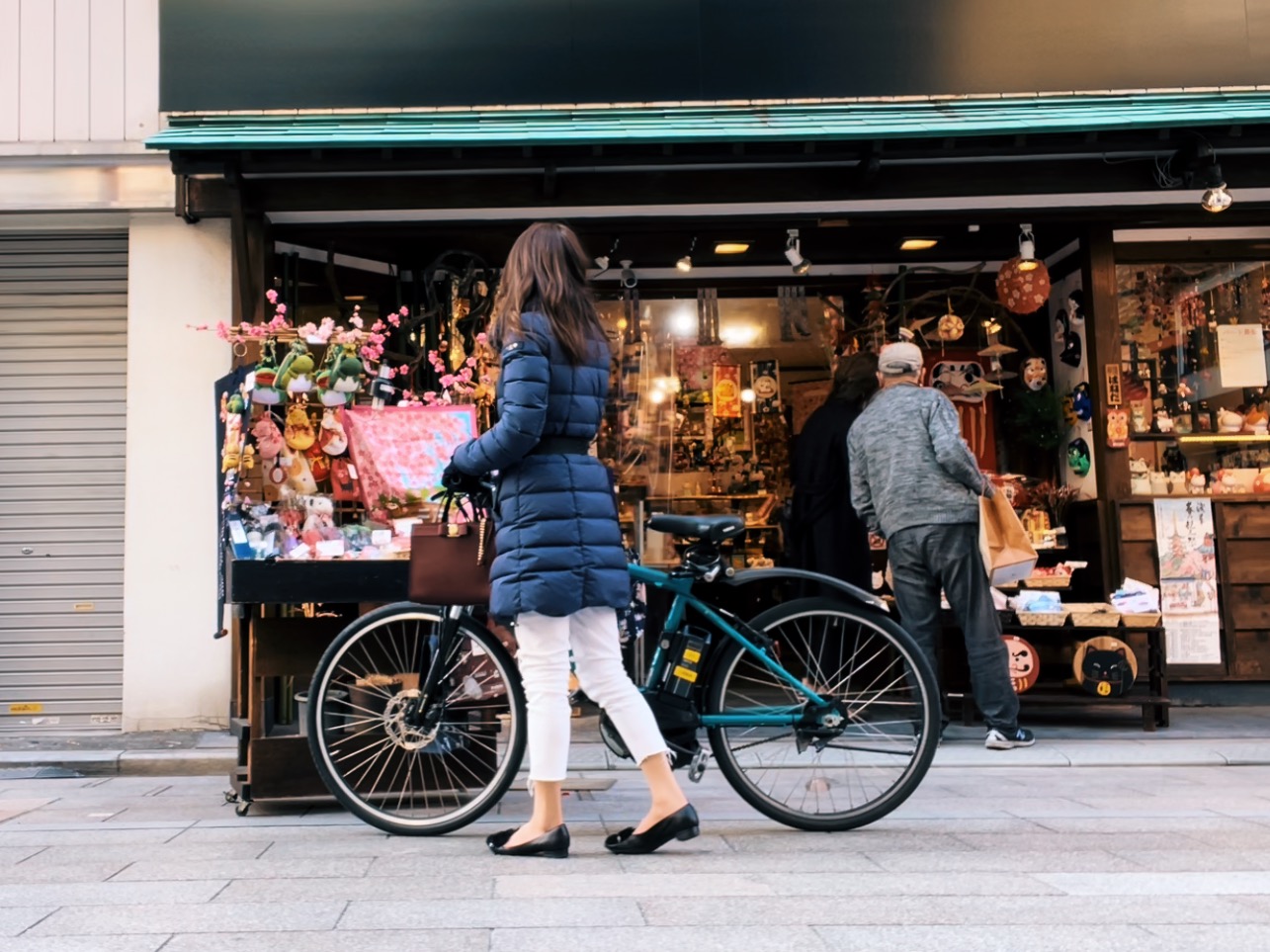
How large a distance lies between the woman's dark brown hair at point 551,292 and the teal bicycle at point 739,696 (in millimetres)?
752

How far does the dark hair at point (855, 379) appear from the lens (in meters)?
8.25

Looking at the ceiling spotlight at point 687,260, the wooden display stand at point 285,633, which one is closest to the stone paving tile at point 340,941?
the wooden display stand at point 285,633

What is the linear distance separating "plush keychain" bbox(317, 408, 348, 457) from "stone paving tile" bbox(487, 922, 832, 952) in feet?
9.25

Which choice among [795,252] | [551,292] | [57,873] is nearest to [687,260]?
[795,252]

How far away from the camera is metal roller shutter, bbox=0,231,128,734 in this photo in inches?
306

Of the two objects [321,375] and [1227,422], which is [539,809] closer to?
[321,375]

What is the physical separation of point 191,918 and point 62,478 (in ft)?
17.2

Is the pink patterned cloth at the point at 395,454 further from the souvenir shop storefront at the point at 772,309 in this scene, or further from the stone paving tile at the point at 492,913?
the stone paving tile at the point at 492,913

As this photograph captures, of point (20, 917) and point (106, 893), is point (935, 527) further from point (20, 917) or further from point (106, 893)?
point (20, 917)

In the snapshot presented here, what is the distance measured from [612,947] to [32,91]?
696 centimetres

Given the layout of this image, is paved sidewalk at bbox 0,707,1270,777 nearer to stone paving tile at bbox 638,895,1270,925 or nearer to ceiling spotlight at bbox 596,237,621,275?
stone paving tile at bbox 638,895,1270,925

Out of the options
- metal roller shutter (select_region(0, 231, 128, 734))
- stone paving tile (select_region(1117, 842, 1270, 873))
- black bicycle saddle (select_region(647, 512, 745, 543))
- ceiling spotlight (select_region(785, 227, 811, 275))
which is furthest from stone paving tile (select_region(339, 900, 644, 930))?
ceiling spotlight (select_region(785, 227, 811, 275))

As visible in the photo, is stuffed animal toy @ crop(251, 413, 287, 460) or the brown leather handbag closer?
the brown leather handbag

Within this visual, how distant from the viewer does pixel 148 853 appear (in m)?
4.37
